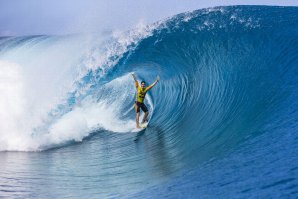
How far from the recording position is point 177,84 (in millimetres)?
12039

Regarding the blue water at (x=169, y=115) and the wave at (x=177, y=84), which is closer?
the blue water at (x=169, y=115)

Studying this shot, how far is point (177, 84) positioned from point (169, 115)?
1.71m

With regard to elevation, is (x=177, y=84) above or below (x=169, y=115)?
above

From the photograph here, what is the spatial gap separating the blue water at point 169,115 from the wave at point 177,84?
38 millimetres

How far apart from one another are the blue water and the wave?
0.13 feet

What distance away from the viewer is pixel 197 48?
1289cm

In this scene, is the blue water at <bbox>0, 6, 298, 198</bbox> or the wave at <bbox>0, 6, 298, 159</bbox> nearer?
the blue water at <bbox>0, 6, 298, 198</bbox>

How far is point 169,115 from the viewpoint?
10.6m

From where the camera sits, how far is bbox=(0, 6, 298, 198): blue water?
5.47 metres

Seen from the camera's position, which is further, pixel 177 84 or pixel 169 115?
pixel 177 84

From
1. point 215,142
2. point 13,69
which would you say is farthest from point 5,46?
point 215,142

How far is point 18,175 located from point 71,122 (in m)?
3.53

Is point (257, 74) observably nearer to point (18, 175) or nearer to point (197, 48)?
point (197, 48)

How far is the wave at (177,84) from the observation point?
827 cm
